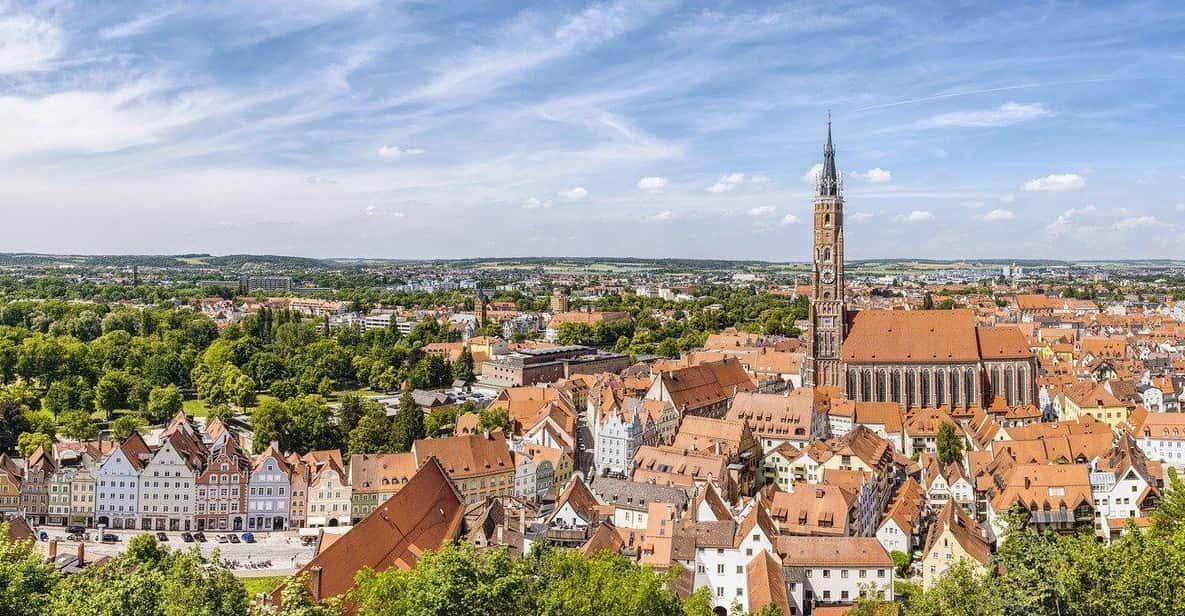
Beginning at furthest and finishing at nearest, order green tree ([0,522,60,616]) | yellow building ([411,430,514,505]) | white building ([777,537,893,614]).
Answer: yellow building ([411,430,514,505])
white building ([777,537,893,614])
green tree ([0,522,60,616])

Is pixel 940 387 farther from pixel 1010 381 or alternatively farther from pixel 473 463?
pixel 473 463

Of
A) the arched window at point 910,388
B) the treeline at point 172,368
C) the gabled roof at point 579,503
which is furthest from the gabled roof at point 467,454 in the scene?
the arched window at point 910,388

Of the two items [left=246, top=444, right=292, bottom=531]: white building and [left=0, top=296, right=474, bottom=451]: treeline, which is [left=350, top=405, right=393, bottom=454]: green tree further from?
[left=246, top=444, right=292, bottom=531]: white building

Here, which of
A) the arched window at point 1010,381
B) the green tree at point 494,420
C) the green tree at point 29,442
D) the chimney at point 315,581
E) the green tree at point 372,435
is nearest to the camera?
the chimney at point 315,581

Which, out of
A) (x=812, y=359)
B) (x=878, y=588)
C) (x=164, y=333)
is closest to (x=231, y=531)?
(x=878, y=588)

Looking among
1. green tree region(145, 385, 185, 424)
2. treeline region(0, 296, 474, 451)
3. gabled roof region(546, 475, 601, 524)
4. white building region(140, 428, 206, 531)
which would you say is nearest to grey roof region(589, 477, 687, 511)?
gabled roof region(546, 475, 601, 524)

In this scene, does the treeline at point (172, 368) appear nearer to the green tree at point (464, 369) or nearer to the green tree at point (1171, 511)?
the green tree at point (464, 369)
